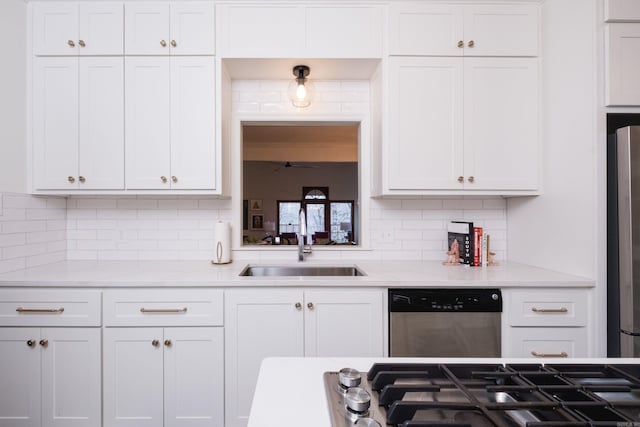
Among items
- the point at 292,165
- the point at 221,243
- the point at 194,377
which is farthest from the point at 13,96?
the point at 292,165

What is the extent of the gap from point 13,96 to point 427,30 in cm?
260

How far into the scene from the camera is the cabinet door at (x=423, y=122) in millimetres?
2168

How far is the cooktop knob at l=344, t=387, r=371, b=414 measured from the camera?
60cm

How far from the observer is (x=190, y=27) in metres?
2.14

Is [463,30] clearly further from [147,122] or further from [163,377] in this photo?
[163,377]

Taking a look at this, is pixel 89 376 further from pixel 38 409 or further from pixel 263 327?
pixel 263 327

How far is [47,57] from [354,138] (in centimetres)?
505

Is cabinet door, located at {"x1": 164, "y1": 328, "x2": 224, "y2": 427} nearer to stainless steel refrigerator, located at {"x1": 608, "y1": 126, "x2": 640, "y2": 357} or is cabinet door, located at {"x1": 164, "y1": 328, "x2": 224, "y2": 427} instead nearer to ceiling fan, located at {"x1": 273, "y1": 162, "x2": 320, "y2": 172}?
stainless steel refrigerator, located at {"x1": 608, "y1": 126, "x2": 640, "y2": 357}

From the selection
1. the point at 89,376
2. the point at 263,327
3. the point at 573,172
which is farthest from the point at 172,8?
the point at 573,172

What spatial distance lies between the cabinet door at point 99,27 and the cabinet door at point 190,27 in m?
0.34

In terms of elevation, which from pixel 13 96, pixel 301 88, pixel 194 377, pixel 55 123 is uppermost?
pixel 301 88

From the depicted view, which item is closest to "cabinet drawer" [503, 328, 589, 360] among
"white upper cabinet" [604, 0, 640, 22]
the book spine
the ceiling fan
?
the book spine

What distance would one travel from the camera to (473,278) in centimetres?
189

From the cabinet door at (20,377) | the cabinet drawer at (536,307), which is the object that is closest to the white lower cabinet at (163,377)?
the cabinet door at (20,377)
